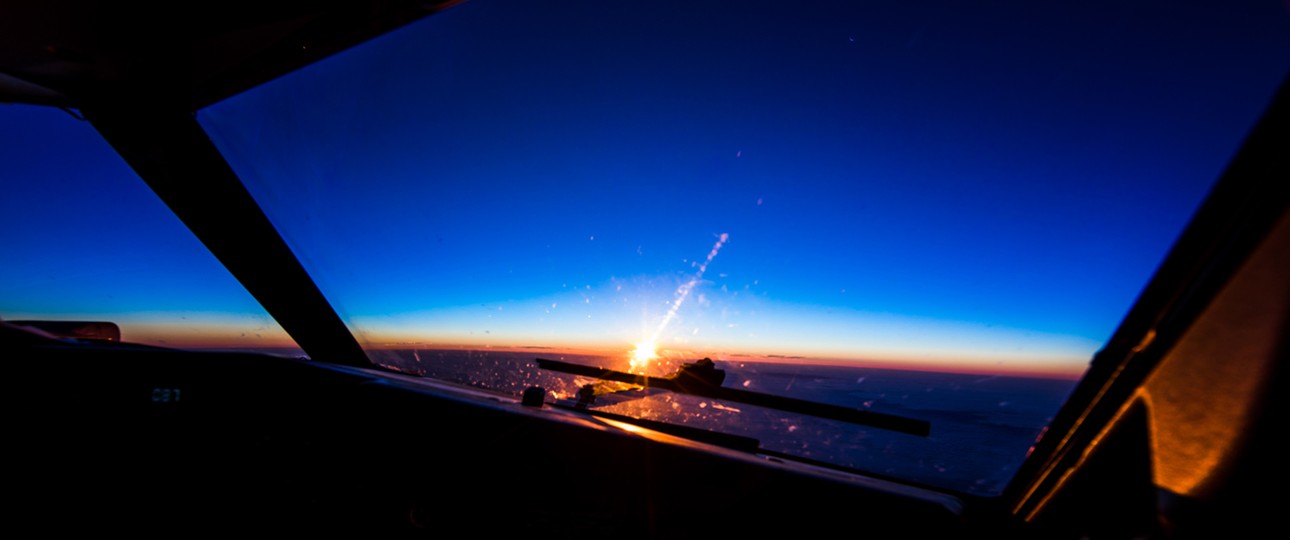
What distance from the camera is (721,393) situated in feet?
5.15

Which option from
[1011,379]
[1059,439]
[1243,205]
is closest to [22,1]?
[1243,205]

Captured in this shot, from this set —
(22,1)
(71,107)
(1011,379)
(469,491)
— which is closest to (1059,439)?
(469,491)

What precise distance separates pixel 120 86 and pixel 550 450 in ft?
15.6

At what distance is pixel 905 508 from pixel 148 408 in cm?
311

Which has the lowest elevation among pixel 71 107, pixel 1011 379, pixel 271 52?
pixel 1011 379

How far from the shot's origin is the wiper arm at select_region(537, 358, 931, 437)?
1.20 meters

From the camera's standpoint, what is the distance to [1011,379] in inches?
5344

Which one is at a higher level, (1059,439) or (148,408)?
(1059,439)

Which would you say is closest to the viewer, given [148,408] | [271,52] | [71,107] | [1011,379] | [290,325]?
[148,408]

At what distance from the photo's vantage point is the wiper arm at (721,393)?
1.20m

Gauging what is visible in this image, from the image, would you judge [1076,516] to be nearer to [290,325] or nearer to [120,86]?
[290,325]

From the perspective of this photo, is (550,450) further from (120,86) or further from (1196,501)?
(120,86)

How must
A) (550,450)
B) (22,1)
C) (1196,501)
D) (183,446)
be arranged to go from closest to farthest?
(1196,501) → (550,450) → (183,446) → (22,1)

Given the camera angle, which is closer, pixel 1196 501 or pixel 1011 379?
pixel 1196 501
